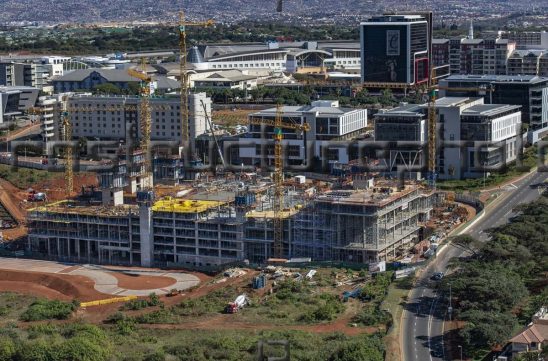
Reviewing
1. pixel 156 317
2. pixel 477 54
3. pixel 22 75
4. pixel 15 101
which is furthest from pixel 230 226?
pixel 477 54

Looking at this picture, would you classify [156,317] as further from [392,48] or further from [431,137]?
[392,48]

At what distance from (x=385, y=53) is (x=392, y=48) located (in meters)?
0.49

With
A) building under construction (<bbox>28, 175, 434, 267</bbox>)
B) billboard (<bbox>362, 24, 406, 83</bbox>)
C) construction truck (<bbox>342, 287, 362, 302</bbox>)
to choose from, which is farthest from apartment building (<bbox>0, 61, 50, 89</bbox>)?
construction truck (<bbox>342, 287, 362, 302</bbox>)

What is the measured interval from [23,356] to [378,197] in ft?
42.3

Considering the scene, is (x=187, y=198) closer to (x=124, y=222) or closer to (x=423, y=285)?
(x=124, y=222)

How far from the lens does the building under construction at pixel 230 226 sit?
3241 centimetres

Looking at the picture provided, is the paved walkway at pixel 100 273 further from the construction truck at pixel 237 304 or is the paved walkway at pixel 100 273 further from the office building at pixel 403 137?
the office building at pixel 403 137

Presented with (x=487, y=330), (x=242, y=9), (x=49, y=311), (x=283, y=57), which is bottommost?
(x=49, y=311)

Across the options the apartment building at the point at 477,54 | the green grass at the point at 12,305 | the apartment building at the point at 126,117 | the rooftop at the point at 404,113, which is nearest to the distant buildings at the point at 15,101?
the apartment building at the point at 126,117

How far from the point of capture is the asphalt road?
24.5 m

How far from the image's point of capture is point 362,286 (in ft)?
97.1

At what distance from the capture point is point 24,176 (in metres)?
46.0

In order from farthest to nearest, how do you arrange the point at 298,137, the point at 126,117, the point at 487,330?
1. the point at 126,117
2. the point at 298,137
3. the point at 487,330

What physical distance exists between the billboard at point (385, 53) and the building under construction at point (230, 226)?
96.1 feet
